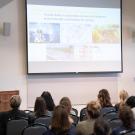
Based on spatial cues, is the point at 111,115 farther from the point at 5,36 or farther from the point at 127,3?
the point at 127,3

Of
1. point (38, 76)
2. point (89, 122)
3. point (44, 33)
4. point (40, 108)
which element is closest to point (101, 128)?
point (89, 122)

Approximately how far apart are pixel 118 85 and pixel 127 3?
7.33 feet

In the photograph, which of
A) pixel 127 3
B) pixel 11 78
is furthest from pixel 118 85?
pixel 11 78

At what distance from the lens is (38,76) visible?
321 inches

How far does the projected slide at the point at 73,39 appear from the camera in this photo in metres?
8.02

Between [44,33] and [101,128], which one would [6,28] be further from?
[101,128]

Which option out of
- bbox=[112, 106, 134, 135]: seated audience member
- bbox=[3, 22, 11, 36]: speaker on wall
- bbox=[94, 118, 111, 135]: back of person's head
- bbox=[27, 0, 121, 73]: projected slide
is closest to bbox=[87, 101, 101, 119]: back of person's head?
bbox=[112, 106, 134, 135]: seated audience member

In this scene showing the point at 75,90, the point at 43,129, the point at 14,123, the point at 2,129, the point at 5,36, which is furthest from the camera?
the point at 75,90

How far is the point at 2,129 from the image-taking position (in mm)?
5066

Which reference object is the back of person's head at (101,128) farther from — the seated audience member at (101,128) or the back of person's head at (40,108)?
the back of person's head at (40,108)

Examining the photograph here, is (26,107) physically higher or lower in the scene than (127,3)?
lower

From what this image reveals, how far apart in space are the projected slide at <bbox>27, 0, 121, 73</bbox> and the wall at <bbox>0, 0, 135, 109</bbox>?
22cm

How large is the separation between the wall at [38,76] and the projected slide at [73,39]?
8.8 inches

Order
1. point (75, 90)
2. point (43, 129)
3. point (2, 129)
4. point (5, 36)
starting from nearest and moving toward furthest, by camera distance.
Answer: 1. point (43, 129)
2. point (2, 129)
3. point (5, 36)
4. point (75, 90)
